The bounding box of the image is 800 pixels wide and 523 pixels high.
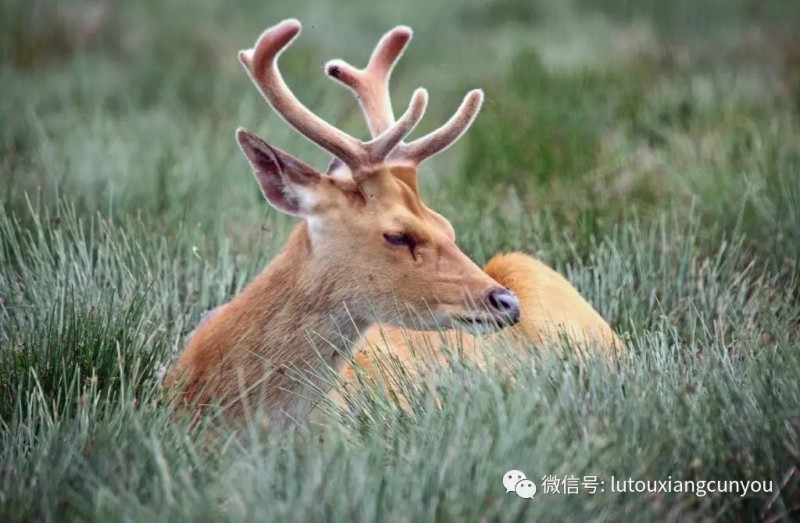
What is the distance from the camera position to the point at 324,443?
3.68 m

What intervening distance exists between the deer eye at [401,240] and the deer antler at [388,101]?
0.39 meters

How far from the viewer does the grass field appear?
3404 millimetres

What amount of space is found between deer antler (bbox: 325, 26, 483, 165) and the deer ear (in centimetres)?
39

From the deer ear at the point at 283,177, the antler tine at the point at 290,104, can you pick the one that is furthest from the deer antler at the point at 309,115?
the deer ear at the point at 283,177

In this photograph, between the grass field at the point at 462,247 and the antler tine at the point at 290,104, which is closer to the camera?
the grass field at the point at 462,247

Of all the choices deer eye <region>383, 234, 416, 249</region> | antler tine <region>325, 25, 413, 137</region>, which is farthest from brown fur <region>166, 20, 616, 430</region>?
antler tine <region>325, 25, 413, 137</region>

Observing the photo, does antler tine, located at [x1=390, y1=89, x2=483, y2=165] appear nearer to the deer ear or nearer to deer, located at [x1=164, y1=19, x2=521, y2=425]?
deer, located at [x1=164, y1=19, x2=521, y2=425]

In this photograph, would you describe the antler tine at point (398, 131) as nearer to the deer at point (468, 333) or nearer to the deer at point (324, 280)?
the deer at point (324, 280)

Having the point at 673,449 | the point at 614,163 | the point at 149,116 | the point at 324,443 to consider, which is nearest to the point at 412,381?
the point at 324,443

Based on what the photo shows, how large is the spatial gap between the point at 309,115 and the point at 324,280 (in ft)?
1.76

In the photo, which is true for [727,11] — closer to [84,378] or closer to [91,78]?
[91,78]

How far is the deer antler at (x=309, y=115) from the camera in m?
4.48

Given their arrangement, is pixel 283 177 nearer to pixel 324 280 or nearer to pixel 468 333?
pixel 324 280

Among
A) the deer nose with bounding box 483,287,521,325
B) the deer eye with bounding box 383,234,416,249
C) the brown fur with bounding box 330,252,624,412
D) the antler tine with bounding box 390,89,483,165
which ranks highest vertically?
the antler tine with bounding box 390,89,483,165
